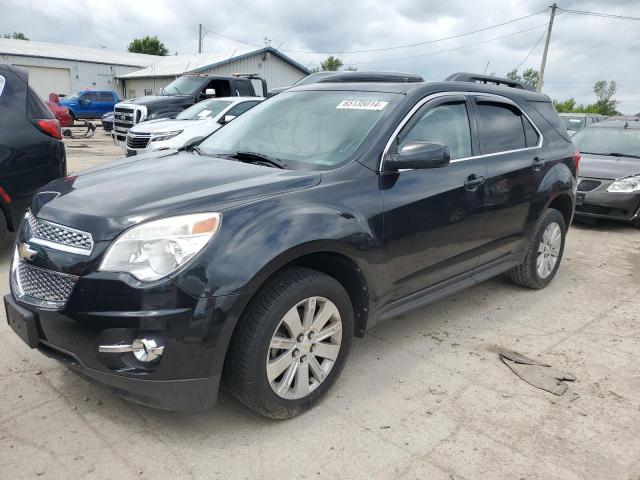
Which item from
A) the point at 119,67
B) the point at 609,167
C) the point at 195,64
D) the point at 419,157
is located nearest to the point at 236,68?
the point at 195,64

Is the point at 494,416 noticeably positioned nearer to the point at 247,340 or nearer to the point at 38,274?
the point at 247,340

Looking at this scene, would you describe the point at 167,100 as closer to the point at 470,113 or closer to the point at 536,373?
the point at 470,113

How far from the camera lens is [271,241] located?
243cm

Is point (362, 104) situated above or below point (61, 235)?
above

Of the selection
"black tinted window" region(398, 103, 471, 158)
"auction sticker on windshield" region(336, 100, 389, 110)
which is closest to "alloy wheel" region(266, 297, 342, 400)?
"black tinted window" region(398, 103, 471, 158)

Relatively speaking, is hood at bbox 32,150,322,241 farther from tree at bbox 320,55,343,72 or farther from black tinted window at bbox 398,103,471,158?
tree at bbox 320,55,343,72

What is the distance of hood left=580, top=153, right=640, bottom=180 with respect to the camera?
24.8 feet

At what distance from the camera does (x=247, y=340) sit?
7.92ft

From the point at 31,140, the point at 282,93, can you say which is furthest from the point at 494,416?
the point at 31,140

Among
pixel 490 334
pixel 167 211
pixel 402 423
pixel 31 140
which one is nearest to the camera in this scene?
pixel 167 211

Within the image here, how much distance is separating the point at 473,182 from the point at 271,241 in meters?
1.80

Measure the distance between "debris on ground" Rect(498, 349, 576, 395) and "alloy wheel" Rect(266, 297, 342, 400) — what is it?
134cm

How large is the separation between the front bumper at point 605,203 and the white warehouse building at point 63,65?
123 ft

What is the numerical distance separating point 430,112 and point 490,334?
5.72ft
